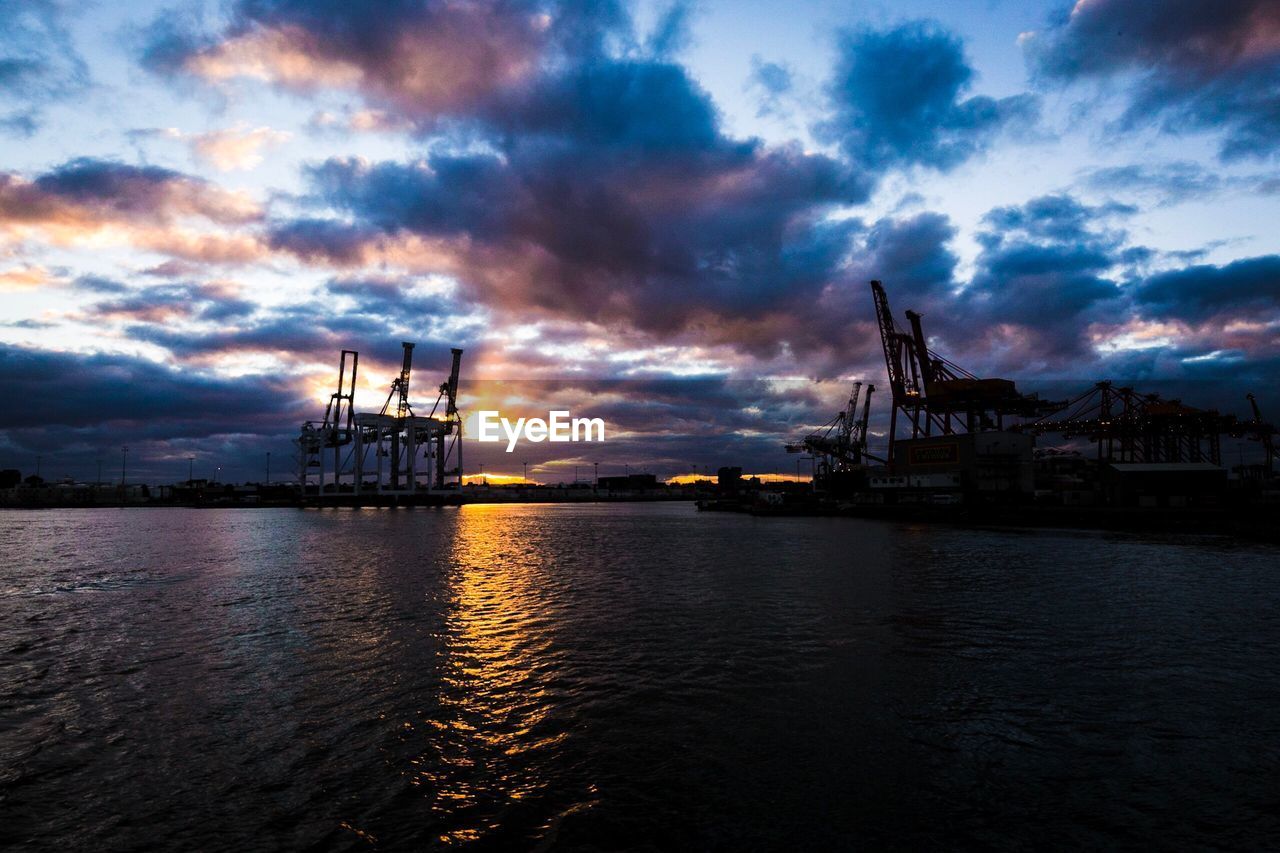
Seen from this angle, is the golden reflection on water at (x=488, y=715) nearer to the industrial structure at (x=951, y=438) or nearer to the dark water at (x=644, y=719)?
the dark water at (x=644, y=719)

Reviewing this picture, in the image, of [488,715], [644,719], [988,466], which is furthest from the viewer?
[988,466]

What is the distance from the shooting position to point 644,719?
1242 centimetres

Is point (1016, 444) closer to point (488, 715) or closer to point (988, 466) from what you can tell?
point (988, 466)

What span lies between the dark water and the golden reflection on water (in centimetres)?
7

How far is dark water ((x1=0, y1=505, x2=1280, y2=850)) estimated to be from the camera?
850cm

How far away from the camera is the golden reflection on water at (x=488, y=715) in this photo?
929 centimetres

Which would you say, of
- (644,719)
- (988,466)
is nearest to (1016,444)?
(988,466)

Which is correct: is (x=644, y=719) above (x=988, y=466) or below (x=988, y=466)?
below

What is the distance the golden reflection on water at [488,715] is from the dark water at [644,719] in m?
0.07

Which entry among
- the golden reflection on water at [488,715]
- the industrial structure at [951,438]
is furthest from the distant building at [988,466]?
the golden reflection on water at [488,715]

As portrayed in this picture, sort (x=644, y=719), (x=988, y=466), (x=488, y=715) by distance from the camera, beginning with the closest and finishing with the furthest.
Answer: (x=644, y=719)
(x=488, y=715)
(x=988, y=466)

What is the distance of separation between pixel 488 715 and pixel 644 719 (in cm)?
317

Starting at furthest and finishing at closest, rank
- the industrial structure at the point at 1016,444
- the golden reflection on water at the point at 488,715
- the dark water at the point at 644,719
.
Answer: the industrial structure at the point at 1016,444 → the golden reflection on water at the point at 488,715 → the dark water at the point at 644,719

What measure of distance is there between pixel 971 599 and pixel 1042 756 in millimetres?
17246
